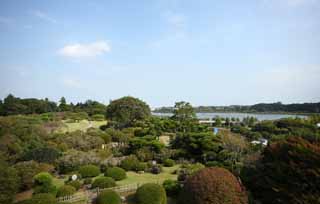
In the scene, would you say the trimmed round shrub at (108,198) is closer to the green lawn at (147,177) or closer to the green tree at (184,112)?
the green lawn at (147,177)

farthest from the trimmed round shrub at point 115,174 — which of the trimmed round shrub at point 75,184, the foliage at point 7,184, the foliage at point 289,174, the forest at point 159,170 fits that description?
the foliage at point 289,174

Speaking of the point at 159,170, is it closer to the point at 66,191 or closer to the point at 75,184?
the point at 75,184

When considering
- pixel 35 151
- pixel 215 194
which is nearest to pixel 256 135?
pixel 215 194

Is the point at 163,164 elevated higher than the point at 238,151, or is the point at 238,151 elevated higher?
the point at 238,151

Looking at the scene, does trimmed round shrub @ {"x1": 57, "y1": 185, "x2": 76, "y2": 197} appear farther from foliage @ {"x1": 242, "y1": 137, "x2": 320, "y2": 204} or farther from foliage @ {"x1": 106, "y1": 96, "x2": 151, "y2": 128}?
foliage @ {"x1": 106, "y1": 96, "x2": 151, "y2": 128}

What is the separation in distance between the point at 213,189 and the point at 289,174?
2705 mm

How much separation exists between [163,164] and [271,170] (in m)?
8.69

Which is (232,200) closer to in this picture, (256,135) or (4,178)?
(4,178)

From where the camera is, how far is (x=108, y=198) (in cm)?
819

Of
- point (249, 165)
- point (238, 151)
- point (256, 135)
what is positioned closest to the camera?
point (249, 165)

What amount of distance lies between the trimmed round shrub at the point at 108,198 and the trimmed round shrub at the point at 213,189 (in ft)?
9.11

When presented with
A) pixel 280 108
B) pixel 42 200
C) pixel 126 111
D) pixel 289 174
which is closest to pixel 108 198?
pixel 42 200

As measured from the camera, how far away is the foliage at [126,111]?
101 ft

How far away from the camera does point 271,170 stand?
25.7 feet
